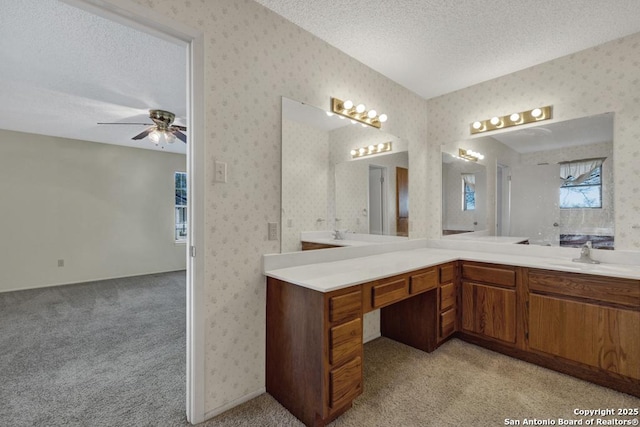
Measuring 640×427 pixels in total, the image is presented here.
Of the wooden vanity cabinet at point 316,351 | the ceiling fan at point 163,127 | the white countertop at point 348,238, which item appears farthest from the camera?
the ceiling fan at point 163,127

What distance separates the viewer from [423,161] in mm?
3379

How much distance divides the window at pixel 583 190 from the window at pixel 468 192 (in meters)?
0.75

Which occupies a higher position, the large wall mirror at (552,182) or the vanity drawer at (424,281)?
the large wall mirror at (552,182)

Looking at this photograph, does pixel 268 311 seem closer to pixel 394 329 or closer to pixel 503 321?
pixel 394 329

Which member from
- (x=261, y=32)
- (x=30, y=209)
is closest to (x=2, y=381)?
(x=261, y=32)

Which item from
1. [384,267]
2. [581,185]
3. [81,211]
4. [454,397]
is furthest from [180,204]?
[581,185]

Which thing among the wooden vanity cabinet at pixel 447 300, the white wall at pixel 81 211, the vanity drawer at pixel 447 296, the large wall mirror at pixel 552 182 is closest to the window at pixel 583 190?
the large wall mirror at pixel 552 182

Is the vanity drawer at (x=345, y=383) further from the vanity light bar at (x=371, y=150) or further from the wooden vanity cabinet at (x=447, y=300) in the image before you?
→ the vanity light bar at (x=371, y=150)

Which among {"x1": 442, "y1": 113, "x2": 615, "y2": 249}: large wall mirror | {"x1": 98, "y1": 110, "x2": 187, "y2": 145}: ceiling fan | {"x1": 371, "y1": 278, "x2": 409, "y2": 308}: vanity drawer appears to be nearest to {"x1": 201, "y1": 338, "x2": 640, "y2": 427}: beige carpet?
{"x1": 371, "y1": 278, "x2": 409, "y2": 308}: vanity drawer

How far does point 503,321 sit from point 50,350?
12.7ft

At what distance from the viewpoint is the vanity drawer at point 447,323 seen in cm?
247

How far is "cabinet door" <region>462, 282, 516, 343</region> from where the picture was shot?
233cm

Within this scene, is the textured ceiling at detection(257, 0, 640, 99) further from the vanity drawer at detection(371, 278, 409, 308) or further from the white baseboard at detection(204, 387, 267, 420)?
the white baseboard at detection(204, 387, 267, 420)

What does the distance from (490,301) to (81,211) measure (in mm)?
6123
